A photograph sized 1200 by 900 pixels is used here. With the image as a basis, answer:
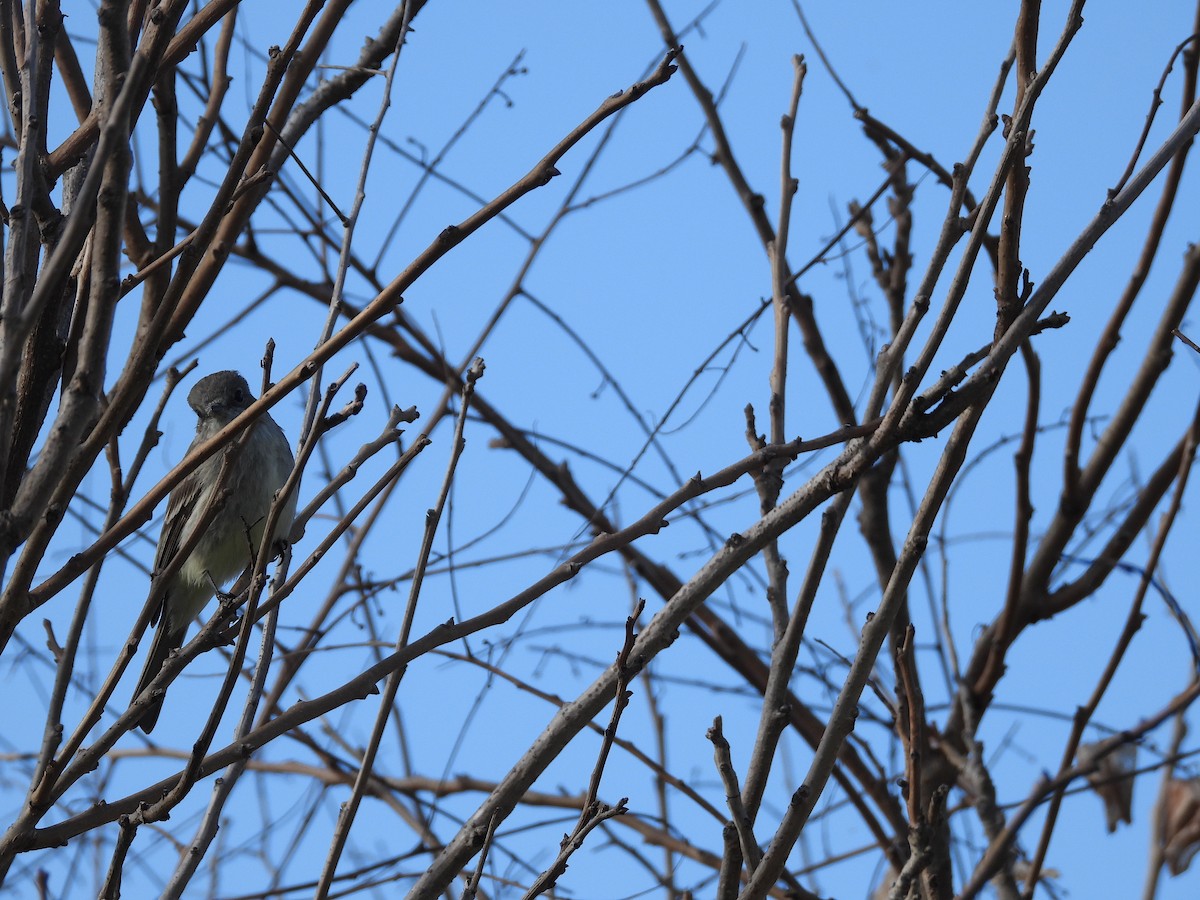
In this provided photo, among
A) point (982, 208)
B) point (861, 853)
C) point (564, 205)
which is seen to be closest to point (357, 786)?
point (982, 208)

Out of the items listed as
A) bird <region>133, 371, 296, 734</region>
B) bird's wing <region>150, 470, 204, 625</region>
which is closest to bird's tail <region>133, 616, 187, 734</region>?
bird <region>133, 371, 296, 734</region>

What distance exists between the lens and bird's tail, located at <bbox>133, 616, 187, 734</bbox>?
4.48m

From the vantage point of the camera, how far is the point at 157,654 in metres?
5.42

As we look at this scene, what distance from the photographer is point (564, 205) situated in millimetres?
4645

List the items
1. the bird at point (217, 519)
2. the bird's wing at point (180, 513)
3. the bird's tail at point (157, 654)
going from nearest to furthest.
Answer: the bird's tail at point (157, 654), the bird at point (217, 519), the bird's wing at point (180, 513)

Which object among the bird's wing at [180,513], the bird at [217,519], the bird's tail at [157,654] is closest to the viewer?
the bird's tail at [157,654]

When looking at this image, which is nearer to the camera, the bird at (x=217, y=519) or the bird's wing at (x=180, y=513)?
the bird at (x=217, y=519)

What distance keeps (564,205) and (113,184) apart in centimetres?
272

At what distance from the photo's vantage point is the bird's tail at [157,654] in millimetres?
4480

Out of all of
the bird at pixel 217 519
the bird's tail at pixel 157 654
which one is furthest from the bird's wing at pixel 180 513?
the bird's tail at pixel 157 654

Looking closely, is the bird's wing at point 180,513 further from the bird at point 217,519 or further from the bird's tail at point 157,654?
the bird's tail at point 157,654

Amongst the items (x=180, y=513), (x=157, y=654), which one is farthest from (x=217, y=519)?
(x=157, y=654)

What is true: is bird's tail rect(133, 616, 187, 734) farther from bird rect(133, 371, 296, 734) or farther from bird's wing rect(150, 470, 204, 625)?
bird's wing rect(150, 470, 204, 625)

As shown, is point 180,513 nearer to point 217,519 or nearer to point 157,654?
point 217,519
